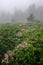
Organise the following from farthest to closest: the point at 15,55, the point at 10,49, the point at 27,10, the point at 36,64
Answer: the point at 27,10, the point at 10,49, the point at 15,55, the point at 36,64

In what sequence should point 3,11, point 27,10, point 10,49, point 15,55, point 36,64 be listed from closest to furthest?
1. point 36,64
2. point 15,55
3. point 10,49
4. point 27,10
5. point 3,11

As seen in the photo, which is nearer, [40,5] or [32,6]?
[32,6]

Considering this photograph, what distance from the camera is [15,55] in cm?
1034

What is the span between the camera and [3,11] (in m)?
75.4

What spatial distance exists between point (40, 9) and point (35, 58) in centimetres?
6163

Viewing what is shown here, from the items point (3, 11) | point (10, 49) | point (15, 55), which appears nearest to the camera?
point (15, 55)

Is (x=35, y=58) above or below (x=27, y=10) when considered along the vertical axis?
above

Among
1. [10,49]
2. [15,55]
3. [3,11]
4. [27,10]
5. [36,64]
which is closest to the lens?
[36,64]

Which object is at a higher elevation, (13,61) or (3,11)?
(13,61)

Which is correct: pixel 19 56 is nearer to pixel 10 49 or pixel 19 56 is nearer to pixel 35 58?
pixel 35 58

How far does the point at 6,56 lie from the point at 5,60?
1.08ft

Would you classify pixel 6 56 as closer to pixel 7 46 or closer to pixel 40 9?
pixel 7 46

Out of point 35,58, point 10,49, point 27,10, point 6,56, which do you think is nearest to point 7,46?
point 10,49

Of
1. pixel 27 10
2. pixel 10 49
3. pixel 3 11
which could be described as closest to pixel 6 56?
pixel 10 49
